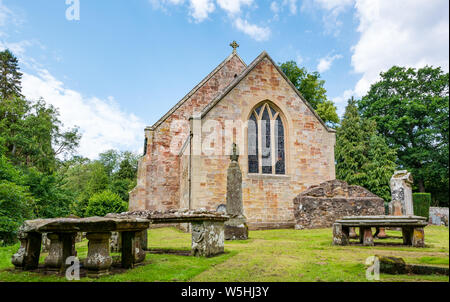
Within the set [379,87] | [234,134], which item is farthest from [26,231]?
[379,87]

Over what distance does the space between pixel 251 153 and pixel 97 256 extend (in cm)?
1365

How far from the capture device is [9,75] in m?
31.9

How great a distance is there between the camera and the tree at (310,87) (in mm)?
35219

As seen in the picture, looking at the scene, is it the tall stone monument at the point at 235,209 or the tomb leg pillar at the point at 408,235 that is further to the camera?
the tall stone monument at the point at 235,209

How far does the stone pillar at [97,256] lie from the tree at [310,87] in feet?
107

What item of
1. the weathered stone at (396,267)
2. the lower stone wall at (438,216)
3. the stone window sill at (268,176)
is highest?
the stone window sill at (268,176)

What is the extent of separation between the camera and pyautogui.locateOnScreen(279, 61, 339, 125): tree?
35.2 m

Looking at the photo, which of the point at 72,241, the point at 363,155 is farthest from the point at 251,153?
the point at 363,155

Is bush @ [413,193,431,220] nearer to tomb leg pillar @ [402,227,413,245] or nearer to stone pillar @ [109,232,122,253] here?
tomb leg pillar @ [402,227,413,245]

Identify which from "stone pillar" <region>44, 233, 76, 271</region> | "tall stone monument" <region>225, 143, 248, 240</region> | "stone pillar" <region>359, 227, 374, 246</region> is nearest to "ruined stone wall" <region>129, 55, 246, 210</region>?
"tall stone monument" <region>225, 143, 248, 240</region>

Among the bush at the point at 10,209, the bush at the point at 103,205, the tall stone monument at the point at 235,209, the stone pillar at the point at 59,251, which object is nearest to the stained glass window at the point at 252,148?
the tall stone monument at the point at 235,209

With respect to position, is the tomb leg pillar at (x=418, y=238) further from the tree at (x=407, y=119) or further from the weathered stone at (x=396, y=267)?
the tree at (x=407, y=119)

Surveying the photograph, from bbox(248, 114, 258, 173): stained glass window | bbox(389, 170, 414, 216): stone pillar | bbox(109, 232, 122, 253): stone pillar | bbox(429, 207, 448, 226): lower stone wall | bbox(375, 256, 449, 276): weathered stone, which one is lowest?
bbox(429, 207, 448, 226): lower stone wall
